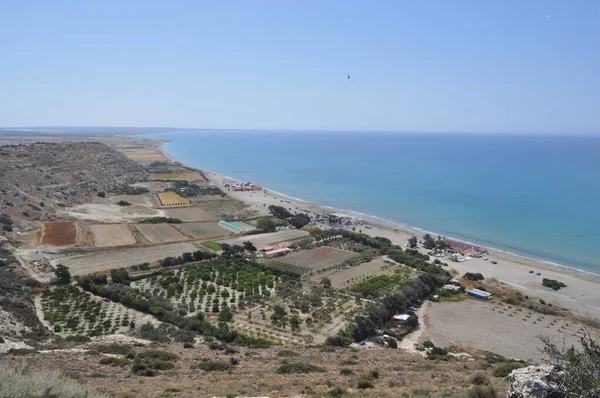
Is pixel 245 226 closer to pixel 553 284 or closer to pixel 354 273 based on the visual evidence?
pixel 354 273

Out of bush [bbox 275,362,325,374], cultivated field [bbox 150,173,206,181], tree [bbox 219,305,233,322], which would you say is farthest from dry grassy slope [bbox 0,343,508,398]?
cultivated field [bbox 150,173,206,181]

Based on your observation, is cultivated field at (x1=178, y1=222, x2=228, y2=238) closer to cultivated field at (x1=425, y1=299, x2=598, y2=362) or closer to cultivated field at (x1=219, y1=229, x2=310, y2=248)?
cultivated field at (x1=219, y1=229, x2=310, y2=248)

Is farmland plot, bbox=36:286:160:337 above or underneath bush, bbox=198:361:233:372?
underneath

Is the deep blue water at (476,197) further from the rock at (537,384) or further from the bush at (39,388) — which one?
the bush at (39,388)

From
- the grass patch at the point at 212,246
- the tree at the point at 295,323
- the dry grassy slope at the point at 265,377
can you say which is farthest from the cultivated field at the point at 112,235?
the dry grassy slope at the point at 265,377

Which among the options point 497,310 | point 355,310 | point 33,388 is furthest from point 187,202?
point 33,388

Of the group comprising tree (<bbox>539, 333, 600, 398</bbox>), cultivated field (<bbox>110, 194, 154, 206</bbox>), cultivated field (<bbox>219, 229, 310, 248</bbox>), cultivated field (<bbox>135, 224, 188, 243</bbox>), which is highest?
tree (<bbox>539, 333, 600, 398</bbox>)

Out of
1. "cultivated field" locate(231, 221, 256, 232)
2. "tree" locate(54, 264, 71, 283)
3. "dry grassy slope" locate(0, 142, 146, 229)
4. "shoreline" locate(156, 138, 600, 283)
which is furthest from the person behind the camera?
"dry grassy slope" locate(0, 142, 146, 229)

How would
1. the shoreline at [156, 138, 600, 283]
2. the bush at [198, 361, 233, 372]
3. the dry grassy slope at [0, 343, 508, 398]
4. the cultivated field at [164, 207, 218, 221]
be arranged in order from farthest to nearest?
1. the cultivated field at [164, 207, 218, 221]
2. the shoreline at [156, 138, 600, 283]
3. the bush at [198, 361, 233, 372]
4. the dry grassy slope at [0, 343, 508, 398]

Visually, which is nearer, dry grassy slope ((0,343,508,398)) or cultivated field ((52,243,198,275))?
dry grassy slope ((0,343,508,398))
